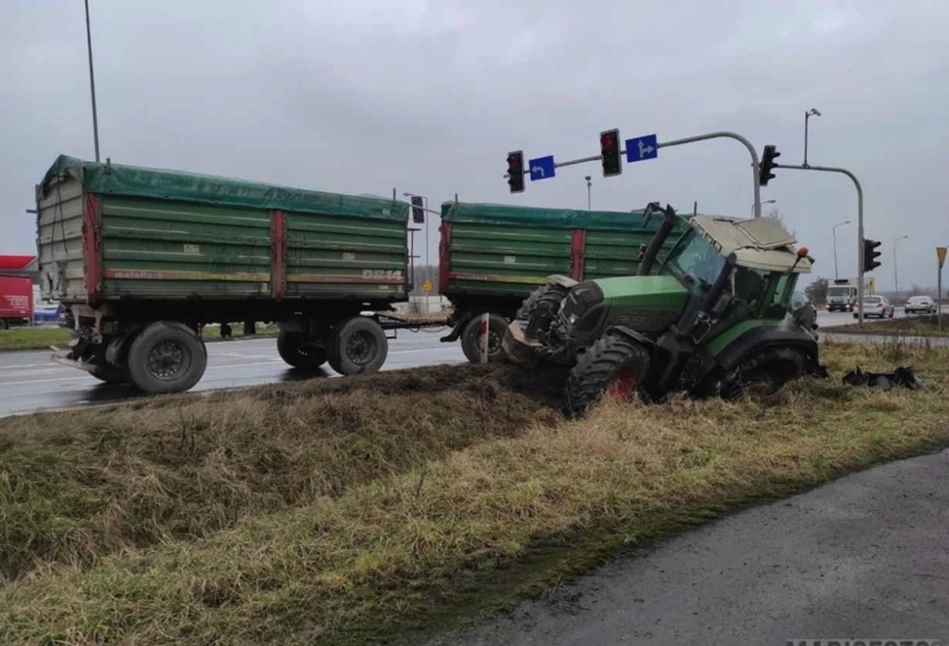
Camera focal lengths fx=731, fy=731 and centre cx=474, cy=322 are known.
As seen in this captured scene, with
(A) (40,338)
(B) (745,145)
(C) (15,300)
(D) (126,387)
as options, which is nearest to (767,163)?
(B) (745,145)

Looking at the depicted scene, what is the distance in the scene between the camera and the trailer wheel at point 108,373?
35.4 ft

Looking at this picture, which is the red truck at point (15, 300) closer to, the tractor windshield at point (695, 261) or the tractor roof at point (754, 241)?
the tractor windshield at point (695, 261)

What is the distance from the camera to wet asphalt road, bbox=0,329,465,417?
10.2 metres

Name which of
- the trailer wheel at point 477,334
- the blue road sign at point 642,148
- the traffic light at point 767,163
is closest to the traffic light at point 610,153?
the blue road sign at point 642,148

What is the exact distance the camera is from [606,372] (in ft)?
24.3

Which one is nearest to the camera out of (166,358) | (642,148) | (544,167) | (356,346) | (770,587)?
(770,587)

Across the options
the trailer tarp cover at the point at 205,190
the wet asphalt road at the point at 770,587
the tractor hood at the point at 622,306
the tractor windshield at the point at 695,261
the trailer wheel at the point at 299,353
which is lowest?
the wet asphalt road at the point at 770,587

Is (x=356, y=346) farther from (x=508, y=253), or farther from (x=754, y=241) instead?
(x=754, y=241)

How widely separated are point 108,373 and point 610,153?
1443 centimetres

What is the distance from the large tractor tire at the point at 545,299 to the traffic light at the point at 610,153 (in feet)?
39.2

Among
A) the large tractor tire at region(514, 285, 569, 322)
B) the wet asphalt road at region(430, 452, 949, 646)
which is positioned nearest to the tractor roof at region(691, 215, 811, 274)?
the large tractor tire at region(514, 285, 569, 322)

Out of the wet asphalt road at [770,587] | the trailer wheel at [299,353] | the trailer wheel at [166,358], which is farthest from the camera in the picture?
the trailer wheel at [299,353]

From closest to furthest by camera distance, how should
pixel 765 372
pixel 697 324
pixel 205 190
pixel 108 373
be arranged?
pixel 697 324
pixel 765 372
pixel 205 190
pixel 108 373

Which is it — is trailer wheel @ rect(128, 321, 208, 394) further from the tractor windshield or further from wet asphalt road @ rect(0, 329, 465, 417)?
the tractor windshield
